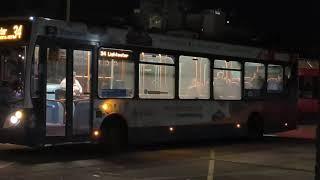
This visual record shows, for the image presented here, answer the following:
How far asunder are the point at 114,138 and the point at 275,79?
8.10m

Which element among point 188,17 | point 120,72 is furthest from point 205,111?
point 188,17

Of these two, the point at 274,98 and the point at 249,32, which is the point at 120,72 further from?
the point at 249,32

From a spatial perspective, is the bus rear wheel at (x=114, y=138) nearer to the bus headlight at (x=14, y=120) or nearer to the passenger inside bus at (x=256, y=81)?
the bus headlight at (x=14, y=120)

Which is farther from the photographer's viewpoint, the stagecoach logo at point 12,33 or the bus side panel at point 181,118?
the bus side panel at point 181,118

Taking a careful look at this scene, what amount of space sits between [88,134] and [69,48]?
2111mm

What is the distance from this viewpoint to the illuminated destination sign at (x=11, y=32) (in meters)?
14.3

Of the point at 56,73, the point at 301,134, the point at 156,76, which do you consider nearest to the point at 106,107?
the point at 56,73

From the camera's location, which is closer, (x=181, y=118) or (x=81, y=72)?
(x=81, y=72)

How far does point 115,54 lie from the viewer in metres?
16.2

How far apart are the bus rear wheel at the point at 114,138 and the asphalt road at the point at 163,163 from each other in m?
0.30

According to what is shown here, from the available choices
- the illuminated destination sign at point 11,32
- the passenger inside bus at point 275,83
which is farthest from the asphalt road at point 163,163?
the passenger inside bus at point 275,83

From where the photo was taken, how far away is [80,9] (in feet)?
141

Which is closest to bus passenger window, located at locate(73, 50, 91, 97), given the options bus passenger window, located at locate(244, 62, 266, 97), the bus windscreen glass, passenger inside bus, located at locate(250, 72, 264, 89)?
the bus windscreen glass

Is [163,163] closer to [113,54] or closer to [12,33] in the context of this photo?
[113,54]
